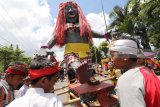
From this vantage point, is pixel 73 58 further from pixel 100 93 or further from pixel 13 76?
pixel 13 76

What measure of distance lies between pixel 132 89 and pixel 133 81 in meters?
0.07

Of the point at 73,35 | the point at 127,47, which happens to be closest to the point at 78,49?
the point at 73,35

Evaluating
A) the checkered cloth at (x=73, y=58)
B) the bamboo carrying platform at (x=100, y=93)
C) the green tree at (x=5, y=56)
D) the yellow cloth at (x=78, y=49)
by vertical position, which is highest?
the green tree at (x=5, y=56)

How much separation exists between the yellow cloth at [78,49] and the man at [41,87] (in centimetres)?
300

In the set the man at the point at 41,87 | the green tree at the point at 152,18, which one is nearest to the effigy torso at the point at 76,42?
the man at the point at 41,87

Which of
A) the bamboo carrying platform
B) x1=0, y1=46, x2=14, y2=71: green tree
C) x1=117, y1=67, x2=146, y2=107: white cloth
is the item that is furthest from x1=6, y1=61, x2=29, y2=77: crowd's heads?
x1=0, y1=46, x2=14, y2=71: green tree

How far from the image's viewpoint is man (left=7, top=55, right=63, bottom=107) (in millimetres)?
2322

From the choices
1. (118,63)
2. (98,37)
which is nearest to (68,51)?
(98,37)

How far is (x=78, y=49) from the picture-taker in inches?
224

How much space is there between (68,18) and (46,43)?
0.62m

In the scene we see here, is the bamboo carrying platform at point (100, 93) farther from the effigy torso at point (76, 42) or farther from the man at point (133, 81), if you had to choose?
the effigy torso at point (76, 42)

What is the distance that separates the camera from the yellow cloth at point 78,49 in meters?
5.66

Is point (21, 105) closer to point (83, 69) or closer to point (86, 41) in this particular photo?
point (83, 69)

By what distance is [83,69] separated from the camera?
13.3ft
